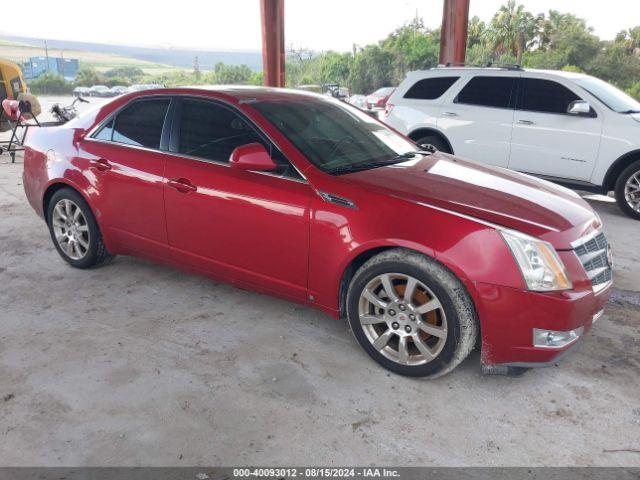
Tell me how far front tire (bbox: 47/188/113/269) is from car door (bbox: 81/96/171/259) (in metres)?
0.20

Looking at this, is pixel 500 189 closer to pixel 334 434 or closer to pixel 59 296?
pixel 334 434

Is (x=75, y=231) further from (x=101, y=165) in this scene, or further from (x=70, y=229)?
(x=101, y=165)

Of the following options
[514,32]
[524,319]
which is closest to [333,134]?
[524,319]

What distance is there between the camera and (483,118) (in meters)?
7.41

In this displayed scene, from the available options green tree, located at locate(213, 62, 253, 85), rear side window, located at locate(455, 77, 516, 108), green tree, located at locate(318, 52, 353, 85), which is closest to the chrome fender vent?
rear side window, located at locate(455, 77, 516, 108)

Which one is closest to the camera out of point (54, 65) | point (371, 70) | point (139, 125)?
point (139, 125)

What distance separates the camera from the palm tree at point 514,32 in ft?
182

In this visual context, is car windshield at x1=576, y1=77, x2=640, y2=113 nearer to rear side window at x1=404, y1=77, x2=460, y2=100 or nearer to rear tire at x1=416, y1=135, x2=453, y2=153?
rear side window at x1=404, y1=77, x2=460, y2=100

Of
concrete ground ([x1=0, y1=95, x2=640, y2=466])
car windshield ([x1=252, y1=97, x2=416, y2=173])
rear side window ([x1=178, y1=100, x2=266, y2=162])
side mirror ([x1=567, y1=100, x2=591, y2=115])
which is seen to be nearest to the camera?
concrete ground ([x1=0, y1=95, x2=640, y2=466])

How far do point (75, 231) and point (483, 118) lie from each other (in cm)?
552

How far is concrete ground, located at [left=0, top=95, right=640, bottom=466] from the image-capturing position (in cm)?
243

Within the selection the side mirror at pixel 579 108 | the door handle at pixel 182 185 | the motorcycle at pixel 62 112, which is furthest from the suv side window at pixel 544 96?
the motorcycle at pixel 62 112

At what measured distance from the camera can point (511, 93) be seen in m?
7.27

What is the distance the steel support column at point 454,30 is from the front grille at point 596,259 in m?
9.75
